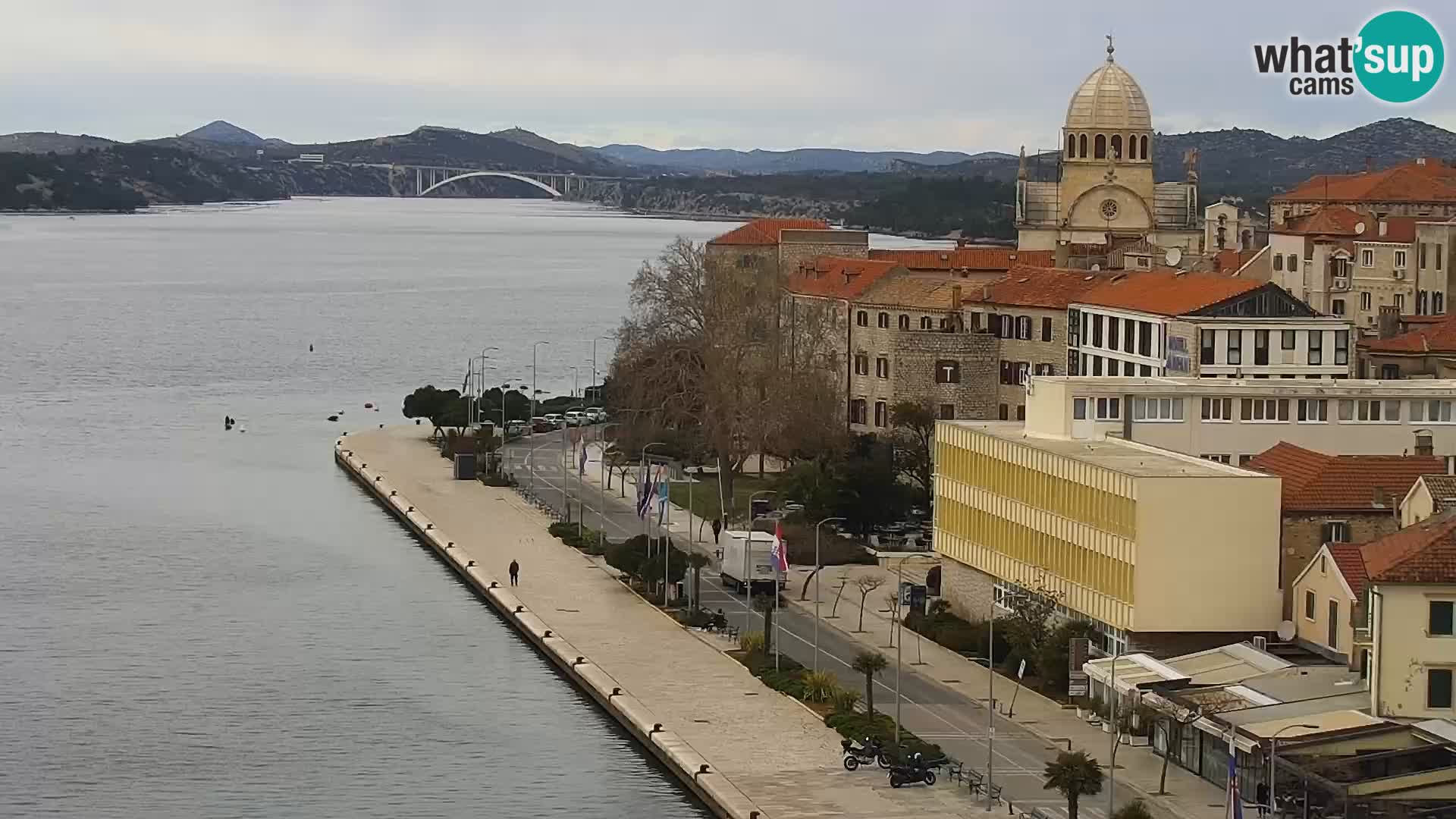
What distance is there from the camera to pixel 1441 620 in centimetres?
3450

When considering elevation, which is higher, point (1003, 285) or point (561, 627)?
point (1003, 285)

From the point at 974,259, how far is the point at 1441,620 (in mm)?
50324

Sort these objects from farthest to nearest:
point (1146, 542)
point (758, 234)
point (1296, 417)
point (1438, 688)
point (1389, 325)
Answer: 1. point (758, 234)
2. point (1389, 325)
3. point (1296, 417)
4. point (1146, 542)
5. point (1438, 688)

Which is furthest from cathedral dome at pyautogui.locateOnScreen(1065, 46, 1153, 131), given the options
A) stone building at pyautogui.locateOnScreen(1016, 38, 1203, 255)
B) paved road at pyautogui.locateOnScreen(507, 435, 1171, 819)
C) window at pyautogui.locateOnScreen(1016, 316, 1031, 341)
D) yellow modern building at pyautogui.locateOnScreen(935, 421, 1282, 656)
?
yellow modern building at pyautogui.locateOnScreen(935, 421, 1282, 656)

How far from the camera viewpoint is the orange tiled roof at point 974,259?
8300 cm

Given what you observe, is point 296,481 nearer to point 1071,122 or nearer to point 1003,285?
point 1003,285

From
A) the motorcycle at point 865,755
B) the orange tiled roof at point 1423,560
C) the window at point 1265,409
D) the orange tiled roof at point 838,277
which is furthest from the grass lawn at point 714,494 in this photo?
the orange tiled roof at point 1423,560

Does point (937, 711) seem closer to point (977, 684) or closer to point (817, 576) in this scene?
point (977, 684)

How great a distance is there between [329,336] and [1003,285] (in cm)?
8351

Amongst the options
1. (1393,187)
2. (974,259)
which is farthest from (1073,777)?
(1393,187)

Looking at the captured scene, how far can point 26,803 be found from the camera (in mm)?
37344

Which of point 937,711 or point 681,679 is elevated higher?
point 937,711

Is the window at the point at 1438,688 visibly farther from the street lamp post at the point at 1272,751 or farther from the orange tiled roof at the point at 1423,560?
the street lamp post at the point at 1272,751

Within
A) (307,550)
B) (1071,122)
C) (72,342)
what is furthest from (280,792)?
(72,342)
